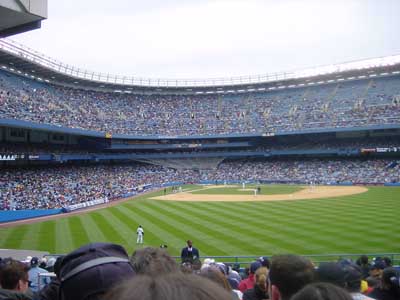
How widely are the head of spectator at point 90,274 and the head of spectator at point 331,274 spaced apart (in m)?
2.22

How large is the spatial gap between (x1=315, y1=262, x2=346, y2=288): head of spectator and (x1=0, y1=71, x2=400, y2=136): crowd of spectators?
5440 centimetres

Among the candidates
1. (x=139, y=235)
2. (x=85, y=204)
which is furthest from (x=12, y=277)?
(x=85, y=204)

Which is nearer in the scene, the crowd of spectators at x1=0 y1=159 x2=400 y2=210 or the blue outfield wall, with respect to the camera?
the blue outfield wall

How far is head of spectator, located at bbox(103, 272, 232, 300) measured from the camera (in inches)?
53.9

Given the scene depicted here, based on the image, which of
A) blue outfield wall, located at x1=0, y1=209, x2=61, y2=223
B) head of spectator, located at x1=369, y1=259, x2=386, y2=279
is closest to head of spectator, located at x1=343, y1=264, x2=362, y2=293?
head of spectator, located at x1=369, y1=259, x2=386, y2=279

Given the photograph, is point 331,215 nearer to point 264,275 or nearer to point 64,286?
point 264,275

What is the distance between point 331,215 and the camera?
32000mm

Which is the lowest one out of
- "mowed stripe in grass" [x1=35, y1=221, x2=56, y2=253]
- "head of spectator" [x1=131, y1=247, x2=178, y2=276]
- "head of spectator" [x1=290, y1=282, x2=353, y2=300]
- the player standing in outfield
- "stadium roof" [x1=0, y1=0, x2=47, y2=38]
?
"mowed stripe in grass" [x1=35, y1=221, x2=56, y2=253]

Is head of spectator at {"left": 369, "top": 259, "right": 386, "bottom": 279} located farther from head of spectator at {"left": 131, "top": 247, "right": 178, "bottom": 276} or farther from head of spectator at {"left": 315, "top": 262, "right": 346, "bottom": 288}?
head of spectator at {"left": 131, "top": 247, "right": 178, "bottom": 276}

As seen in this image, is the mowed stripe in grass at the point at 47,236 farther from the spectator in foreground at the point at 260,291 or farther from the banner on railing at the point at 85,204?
the spectator in foreground at the point at 260,291

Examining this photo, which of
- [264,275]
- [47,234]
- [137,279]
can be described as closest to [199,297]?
[137,279]

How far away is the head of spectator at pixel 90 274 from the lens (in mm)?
2203

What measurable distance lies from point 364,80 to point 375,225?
5710 centimetres

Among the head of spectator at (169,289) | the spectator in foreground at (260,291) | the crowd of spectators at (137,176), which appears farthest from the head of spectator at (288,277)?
the crowd of spectators at (137,176)
